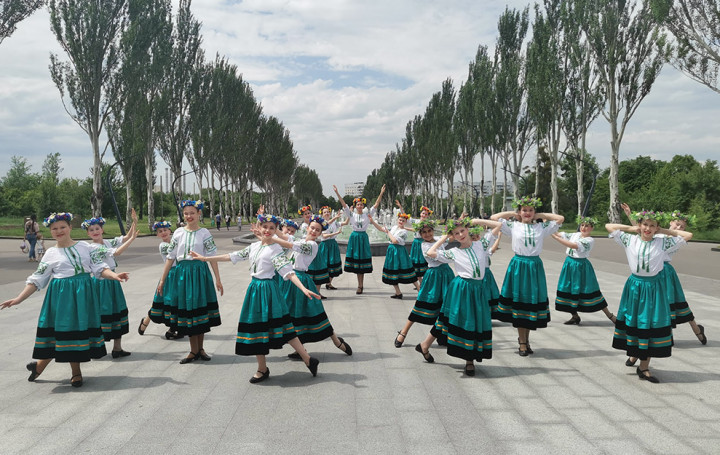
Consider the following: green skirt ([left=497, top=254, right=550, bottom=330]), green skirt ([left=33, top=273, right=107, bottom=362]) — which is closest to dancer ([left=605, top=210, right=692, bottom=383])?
green skirt ([left=497, top=254, right=550, bottom=330])

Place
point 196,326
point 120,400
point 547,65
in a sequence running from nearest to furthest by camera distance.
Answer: point 120,400, point 196,326, point 547,65

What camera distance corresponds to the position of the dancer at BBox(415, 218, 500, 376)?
5.21 metres

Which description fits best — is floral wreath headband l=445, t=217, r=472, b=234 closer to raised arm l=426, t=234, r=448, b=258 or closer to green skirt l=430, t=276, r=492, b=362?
raised arm l=426, t=234, r=448, b=258

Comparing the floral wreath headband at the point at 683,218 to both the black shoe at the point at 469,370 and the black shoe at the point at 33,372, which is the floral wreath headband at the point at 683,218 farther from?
the black shoe at the point at 33,372

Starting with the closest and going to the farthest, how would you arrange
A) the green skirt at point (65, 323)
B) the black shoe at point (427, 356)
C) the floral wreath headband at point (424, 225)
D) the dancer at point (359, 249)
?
the green skirt at point (65, 323) < the black shoe at point (427, 356) < the floral wreath headband at point (424, 225) < the dancer at point (359, 249)

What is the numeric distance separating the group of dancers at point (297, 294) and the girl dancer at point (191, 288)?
0.04 ft

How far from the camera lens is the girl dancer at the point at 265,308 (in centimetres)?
495

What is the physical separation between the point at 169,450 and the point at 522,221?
15.7 feet

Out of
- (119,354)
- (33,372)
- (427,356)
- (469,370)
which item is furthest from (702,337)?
(33,372)

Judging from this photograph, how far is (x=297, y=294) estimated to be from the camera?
5.68m

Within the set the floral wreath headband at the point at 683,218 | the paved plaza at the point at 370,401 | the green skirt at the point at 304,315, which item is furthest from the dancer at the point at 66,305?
the floral wreath headband at the point at 683,218

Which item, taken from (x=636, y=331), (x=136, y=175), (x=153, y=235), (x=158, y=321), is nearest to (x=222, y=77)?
(x=153, y=235)

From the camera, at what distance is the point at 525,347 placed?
6176 mm

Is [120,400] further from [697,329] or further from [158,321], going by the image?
[697,329]
